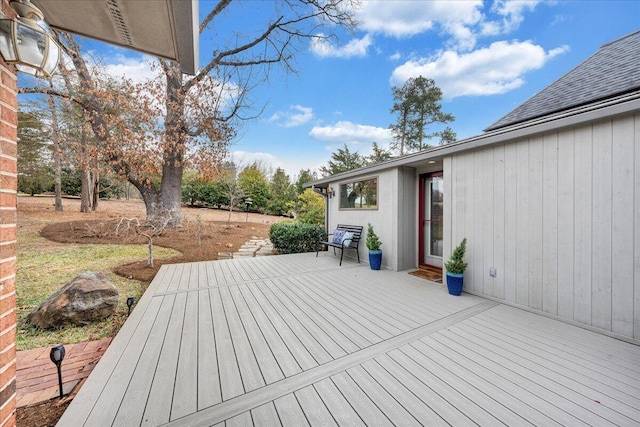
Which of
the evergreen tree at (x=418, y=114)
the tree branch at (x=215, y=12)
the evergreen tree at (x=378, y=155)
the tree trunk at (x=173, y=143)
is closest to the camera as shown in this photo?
the tree branch at (x=215, y=12)

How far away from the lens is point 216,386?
5.88 ft

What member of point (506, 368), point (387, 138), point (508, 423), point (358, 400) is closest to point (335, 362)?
point (358, 400)

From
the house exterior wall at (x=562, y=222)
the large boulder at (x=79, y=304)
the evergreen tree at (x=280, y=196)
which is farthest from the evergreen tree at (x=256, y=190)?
the house exterior wall at (x=562, y=222)

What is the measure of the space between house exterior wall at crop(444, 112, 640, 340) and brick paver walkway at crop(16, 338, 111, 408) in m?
4.76

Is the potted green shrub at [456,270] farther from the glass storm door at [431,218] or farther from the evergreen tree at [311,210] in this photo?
the evergreen tree at [311,210]

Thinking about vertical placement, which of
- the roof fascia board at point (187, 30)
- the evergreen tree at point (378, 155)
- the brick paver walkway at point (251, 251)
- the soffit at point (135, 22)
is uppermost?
the evergreen tree at point (378, 155)

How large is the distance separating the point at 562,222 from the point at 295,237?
567 centimetres

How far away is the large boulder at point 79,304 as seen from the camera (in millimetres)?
2873

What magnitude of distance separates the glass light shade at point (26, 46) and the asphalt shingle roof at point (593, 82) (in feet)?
21.9

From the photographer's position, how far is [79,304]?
2977 mm

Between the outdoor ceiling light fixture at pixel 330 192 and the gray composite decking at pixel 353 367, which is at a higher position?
the outdoor ceiling light fixture at pixel 330 192

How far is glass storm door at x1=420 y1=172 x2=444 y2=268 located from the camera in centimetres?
495

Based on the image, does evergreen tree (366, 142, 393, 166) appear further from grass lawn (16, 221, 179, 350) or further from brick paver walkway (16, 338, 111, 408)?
brick paver walkway (16, 338, 111, 408)

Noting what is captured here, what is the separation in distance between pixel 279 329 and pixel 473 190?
11.5 ft
